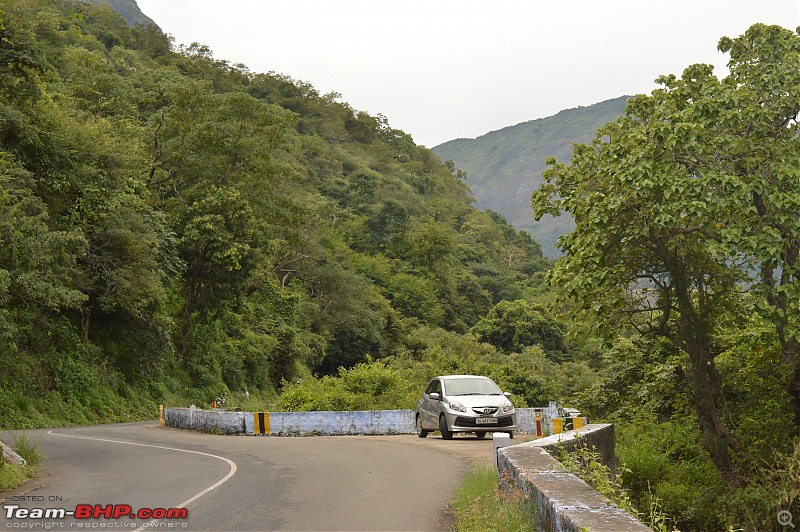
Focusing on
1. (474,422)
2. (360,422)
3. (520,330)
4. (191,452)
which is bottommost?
(520,330)

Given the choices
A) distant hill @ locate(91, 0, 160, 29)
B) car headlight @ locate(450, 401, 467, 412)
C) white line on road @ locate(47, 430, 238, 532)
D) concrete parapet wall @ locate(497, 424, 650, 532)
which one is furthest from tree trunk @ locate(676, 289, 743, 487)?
distant hill @ locate(91, 0, 160, 29)

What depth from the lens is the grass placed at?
7.36 m

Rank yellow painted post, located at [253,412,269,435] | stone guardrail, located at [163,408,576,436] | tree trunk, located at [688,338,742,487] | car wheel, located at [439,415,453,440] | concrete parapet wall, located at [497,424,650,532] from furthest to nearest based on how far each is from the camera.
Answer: yellow painted post, located at [253,412,269,435]
stone guardrail, located at [163,408,576,436]
car wheel, located at [439,415,453,440]
tree trunk, located at [688,338,742,487]
concrete parapet wall, located at [497,424,650,532]

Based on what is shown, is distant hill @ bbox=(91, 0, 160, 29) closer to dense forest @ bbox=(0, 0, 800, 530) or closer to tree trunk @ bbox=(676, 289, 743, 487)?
dense forest @ bbox=(0, 0, 800, 530)

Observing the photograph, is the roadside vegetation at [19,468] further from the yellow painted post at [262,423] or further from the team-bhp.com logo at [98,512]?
the yellow painted post at [262,423]

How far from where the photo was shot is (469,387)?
20.4 m

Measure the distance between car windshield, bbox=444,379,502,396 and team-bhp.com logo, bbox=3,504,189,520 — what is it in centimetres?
1097

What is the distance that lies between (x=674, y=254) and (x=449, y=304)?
230 ft

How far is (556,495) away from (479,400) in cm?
1333

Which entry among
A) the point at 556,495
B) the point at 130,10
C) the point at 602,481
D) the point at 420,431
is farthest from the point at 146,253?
the point at 130,10

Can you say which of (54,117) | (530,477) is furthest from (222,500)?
(54,117)

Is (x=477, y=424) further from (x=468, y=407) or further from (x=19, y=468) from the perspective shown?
(x=19, y=468)

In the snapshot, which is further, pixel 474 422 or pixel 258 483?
pixel 474 422

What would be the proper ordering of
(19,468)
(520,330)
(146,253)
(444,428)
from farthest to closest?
1. (520,330)
2. (146,253)
3. (444,428)
4. (19,468)
